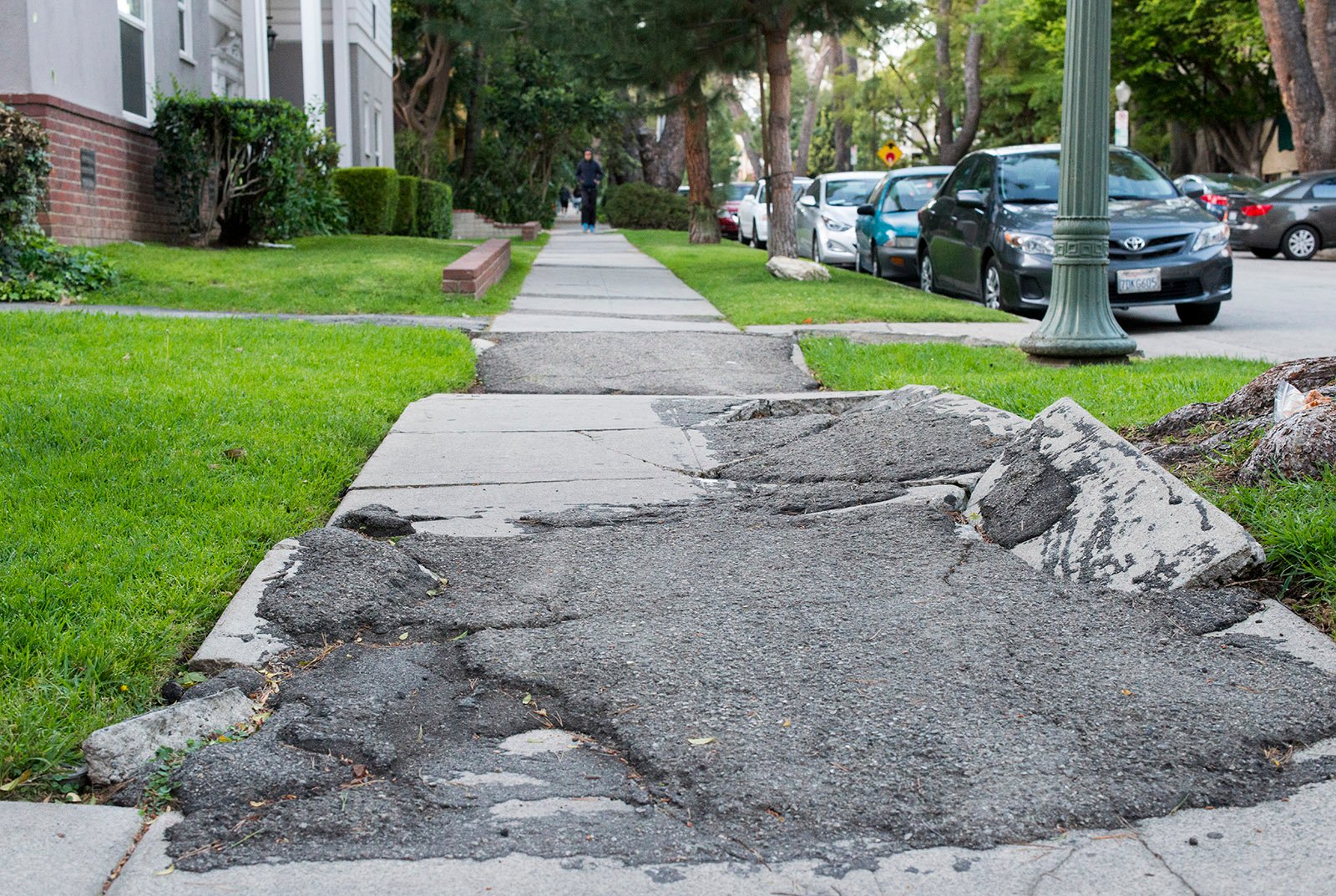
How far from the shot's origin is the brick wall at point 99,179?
13.1 meters

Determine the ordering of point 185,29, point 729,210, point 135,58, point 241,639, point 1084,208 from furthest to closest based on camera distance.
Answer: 1. point 729,210
2. point 185,29
3. point 135,58
4. point 1084,208
5. point 241,639

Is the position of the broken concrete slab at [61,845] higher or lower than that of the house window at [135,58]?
lower

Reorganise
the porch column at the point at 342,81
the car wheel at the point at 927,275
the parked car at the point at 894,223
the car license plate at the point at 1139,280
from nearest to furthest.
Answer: the car license plate at the point at 1139,280, the car wheel at the point at 927,275, the parked car at the point at 894,223, the porch column at the point at 342,81

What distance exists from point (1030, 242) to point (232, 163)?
9183mm

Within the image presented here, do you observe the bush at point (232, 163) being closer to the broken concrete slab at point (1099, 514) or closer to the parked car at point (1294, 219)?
the broken concrete slab at point (1099, 514)

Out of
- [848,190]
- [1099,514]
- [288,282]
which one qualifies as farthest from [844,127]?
[1099,514]

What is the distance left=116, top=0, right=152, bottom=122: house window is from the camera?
15312 millimetres

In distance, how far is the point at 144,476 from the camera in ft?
15.4

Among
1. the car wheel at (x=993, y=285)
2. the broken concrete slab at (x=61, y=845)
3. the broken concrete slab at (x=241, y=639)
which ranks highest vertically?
the car wheel at (x=993, y=285)

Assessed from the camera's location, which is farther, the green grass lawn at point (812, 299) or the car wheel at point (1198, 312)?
the car wheel at point (1198, 312)

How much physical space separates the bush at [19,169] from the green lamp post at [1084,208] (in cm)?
765

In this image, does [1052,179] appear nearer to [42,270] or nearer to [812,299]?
[812,299]

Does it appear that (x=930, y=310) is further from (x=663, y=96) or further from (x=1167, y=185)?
(x=663, y=96)

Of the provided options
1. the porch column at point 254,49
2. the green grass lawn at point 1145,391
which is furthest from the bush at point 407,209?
the green grass lawn at point 1145,391
